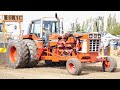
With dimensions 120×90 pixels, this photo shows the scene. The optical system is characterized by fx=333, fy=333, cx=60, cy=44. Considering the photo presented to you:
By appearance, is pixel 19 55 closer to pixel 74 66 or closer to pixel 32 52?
pixel 32 52

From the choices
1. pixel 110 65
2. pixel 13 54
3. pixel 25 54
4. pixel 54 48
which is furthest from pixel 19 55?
pixel 110 65

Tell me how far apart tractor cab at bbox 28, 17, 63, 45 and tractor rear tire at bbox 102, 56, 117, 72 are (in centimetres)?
226

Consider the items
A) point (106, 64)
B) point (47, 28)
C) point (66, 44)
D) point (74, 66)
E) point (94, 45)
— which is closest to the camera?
point (74, 66)

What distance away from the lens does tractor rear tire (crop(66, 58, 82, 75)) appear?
11.1 meters

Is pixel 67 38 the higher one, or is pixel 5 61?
pixel 67 38

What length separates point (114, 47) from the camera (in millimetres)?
30125

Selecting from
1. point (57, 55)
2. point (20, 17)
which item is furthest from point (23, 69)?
point (20, 17)

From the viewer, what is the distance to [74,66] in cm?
1119

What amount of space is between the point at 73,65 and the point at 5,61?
457cm

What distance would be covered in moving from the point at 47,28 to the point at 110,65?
316 centimetres

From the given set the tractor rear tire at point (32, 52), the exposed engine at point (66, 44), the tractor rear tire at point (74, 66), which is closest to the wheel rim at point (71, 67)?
the tractor rear tire at point (74, 66)

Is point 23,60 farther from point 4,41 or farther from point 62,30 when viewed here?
point 4,41

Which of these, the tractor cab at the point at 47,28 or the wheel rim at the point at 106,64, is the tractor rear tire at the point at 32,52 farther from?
the wheel rim at the point at 106,64

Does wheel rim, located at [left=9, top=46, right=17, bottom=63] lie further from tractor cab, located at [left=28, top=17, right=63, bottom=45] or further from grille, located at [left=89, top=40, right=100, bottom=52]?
grille, located at [left=89, top=40, right=100, bottom=52]
